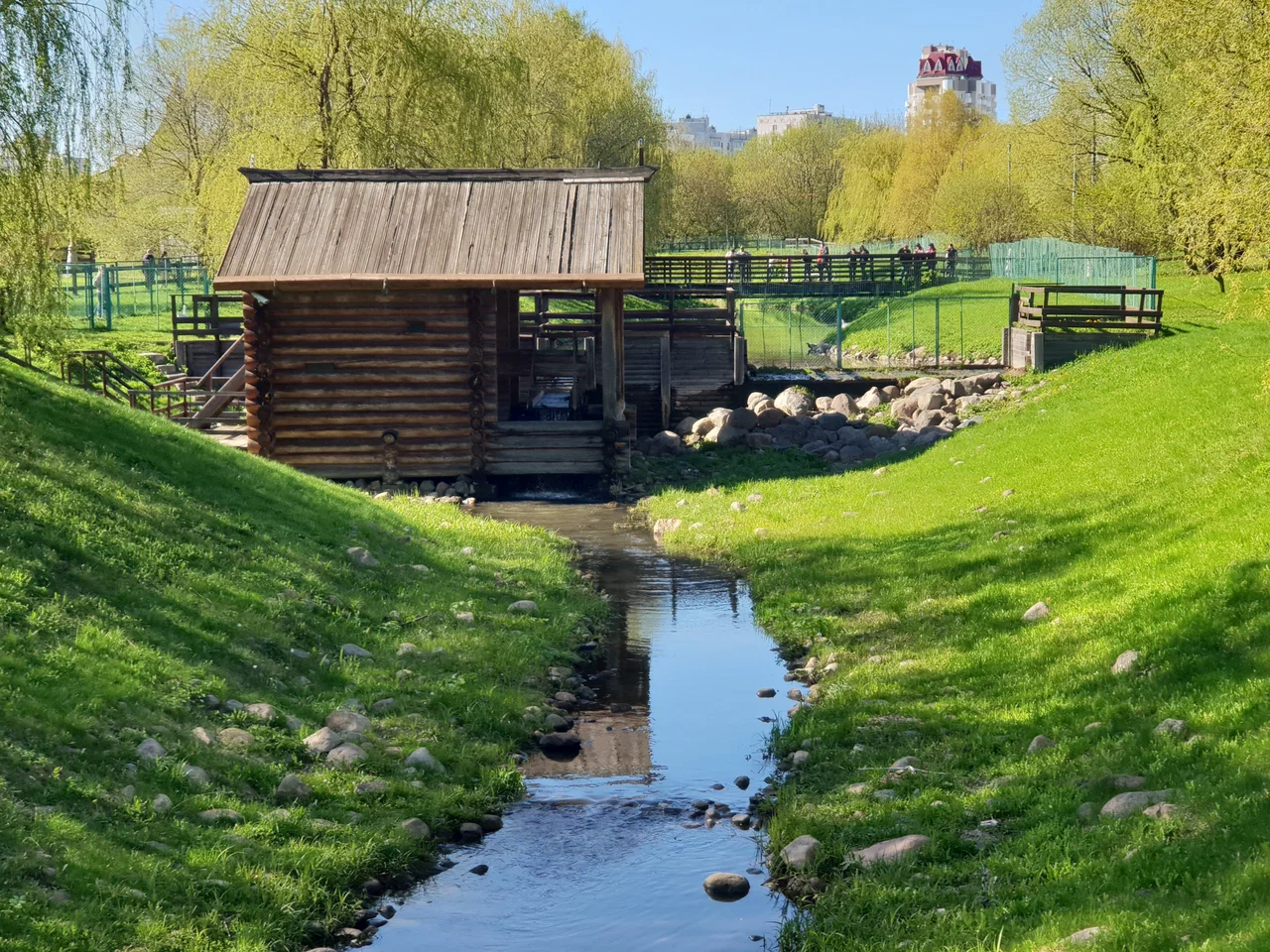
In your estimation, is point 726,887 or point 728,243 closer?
point 726,887

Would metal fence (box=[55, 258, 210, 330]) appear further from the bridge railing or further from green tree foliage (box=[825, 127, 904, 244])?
green tree foliage (box=[825, 127, 904, 244])

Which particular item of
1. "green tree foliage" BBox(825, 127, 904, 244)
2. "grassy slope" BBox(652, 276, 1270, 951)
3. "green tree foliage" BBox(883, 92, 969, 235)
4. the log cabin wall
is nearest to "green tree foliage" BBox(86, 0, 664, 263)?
the log cabin wall

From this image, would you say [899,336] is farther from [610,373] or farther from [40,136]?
[40,136]

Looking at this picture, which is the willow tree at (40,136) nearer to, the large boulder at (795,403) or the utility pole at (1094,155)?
the large boulder at (795,403)

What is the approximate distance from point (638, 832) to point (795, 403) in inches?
862

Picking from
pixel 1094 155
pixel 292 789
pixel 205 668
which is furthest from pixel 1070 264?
pixel 292 789

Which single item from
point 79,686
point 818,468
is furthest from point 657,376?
point 79,686

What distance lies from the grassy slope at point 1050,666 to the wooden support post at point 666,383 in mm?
8790

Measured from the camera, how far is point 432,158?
32750mm

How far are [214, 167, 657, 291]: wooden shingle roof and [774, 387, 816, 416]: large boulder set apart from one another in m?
7.99

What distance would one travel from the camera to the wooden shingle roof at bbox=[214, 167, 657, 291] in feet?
71.2

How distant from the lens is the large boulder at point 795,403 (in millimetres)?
30203

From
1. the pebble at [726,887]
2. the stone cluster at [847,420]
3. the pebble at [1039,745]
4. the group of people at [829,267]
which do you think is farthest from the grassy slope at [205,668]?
the group of people at [829,267]

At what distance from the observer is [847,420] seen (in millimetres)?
29797
